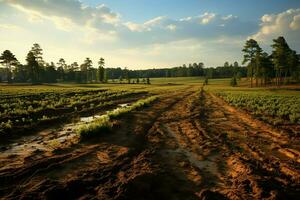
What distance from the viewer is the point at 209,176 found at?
8.20m

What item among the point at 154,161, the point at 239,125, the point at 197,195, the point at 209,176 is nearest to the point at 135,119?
the point at 239,125

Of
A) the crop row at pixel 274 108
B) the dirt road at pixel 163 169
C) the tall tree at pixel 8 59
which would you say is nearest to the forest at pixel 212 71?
the tall tree at pixel 8 59

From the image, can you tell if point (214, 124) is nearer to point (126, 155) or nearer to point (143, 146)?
point (143, 146)

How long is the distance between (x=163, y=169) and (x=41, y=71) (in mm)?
102603

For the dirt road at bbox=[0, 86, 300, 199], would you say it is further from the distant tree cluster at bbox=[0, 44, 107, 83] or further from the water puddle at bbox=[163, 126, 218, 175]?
the distant tree cluster at bbox=[0, 44, 107, 83]

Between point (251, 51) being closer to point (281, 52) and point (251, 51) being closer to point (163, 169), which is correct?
point (281, 52)

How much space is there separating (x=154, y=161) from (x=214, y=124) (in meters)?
9.35

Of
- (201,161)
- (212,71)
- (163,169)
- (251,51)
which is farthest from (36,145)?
(212,71)

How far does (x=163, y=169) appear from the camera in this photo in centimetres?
870

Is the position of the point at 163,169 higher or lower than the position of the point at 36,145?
higher

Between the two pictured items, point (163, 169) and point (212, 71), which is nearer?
point (163, 169)

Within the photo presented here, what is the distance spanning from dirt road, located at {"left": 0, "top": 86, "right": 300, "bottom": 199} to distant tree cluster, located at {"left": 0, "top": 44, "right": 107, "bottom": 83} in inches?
3465

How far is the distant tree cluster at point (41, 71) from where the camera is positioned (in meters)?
90.9

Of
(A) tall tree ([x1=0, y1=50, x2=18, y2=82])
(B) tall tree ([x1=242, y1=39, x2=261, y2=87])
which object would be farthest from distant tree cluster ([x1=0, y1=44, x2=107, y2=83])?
(B) tall tree ([x1=242, y1=39, x2=261, y2=87])
